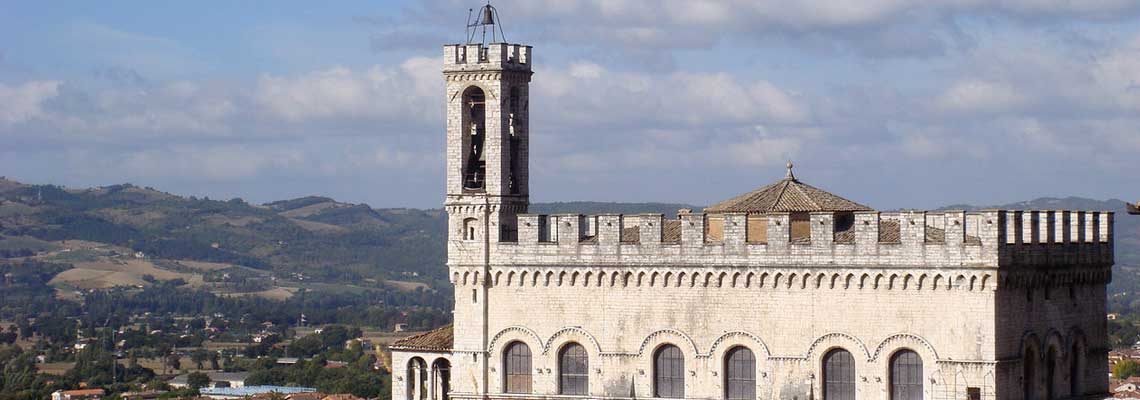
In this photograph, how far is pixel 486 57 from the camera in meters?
55.2

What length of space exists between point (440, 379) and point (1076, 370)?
1615cm

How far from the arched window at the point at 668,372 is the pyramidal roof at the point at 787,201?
375 centimetres

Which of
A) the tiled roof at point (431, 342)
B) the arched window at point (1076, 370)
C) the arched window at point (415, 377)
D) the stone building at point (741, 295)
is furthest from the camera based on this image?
the arched window at point (415, 377)

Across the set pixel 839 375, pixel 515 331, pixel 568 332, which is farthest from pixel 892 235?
pixel 515 331

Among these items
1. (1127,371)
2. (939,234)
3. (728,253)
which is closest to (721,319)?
(728,253)

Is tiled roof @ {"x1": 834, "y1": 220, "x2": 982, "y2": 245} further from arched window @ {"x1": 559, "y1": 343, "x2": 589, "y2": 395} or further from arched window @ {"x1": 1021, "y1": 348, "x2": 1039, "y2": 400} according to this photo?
arched window @ {"x1": 559, "y1": 343, "x2": 589, "y2": 395}

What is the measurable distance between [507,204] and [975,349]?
1278cm

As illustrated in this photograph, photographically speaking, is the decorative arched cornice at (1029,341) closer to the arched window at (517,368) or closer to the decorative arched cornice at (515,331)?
the decorative arched cornice at (515,331)

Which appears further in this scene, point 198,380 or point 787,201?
point 198,380

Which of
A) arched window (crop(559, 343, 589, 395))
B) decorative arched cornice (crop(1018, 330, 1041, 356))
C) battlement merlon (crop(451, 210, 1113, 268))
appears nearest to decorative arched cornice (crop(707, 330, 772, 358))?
battlement merlon (crop(451, 210, 1113, 268))

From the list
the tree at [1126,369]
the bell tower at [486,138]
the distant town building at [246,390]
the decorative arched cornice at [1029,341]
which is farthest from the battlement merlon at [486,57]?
the distant town building at [246,390]

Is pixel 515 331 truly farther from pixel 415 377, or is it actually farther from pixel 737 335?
pixel 737 335

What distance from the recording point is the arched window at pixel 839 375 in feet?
166

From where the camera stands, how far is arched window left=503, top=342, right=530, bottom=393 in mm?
54188
